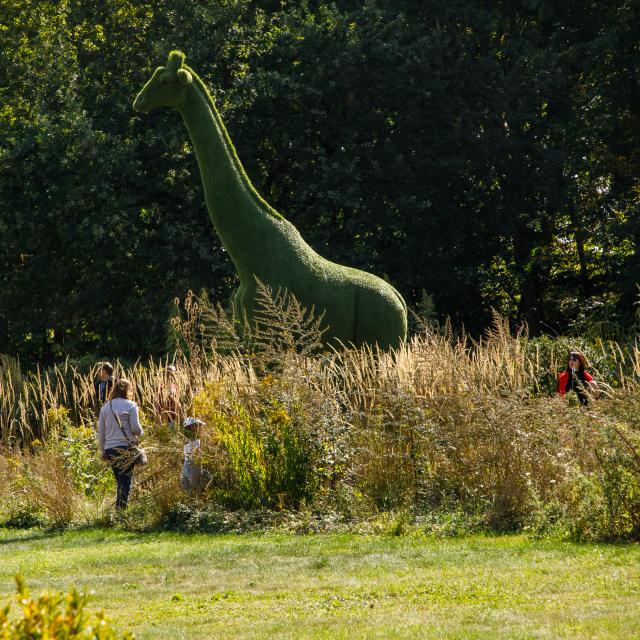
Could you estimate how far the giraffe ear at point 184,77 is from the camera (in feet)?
41.9

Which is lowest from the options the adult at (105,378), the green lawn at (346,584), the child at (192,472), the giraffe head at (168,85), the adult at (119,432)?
the green lawn at (346,584)

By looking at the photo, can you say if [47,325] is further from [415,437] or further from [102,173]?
[415,437]

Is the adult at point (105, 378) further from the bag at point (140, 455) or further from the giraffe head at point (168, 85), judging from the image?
the giraffe head at point (168, 85)

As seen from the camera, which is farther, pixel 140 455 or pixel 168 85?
pixel 168 85

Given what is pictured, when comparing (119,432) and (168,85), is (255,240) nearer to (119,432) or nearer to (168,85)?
(168,85)

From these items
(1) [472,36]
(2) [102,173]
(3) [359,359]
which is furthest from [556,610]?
(1) [472,36]

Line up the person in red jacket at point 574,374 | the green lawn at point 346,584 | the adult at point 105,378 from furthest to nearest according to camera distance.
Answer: the person in red jacket at point 574,374 → the adult at point 105,378 → the green lawn at point 346,584

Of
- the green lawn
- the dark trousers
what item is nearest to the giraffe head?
the dark trousers

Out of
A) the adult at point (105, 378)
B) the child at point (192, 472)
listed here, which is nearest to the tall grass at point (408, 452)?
the child at point (192, 472)

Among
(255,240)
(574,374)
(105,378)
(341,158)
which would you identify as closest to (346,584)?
(105,378)

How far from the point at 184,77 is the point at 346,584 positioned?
25.4 feet

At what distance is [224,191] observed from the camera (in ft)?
42.5

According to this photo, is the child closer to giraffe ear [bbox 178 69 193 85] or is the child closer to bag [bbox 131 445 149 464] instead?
bag [bbox 131 445 149 464]

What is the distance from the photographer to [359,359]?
40.0 ft
